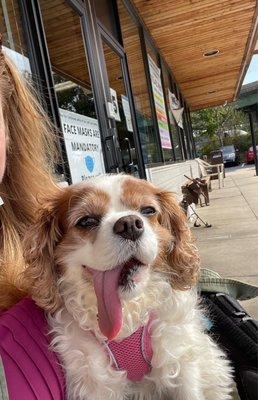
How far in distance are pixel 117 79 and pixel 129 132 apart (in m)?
0.71

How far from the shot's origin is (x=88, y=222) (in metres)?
1.57

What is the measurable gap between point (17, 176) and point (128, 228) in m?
0.49

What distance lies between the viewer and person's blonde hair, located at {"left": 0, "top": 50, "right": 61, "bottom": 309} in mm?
1574

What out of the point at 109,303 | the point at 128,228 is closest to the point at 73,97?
the point at 128,228

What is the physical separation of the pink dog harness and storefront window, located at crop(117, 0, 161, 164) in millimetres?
5389

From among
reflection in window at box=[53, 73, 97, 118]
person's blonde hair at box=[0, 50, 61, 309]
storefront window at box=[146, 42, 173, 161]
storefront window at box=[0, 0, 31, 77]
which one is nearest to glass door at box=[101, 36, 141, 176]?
reflection in window at box=[53, 73, 97, 118]

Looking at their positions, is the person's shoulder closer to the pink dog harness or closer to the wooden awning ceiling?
the pink dog harness

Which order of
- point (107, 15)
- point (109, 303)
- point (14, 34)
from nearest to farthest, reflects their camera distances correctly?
point (109, 303) → point (14, 34) → point (107, 15)

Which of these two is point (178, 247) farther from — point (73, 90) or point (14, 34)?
point (73, 90)

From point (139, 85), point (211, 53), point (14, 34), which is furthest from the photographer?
point (211, 53)

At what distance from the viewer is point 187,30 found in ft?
30.3

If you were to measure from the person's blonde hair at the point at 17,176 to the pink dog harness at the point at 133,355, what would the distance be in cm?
37

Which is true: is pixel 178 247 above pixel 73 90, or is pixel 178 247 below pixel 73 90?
below

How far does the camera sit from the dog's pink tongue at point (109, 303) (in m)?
1.38
